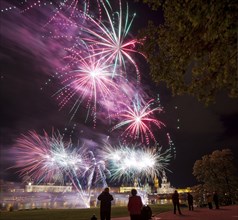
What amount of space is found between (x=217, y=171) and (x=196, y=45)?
31438 millimetres

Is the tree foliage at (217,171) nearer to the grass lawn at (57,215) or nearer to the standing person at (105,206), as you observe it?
the grass lawn at (57,215)

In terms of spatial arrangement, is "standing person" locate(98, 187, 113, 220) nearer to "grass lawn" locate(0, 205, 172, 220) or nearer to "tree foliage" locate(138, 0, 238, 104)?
"tree foliage" locate(138, 0, 238, 104)

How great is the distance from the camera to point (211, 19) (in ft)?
33.8

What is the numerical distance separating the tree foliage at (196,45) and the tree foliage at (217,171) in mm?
29027

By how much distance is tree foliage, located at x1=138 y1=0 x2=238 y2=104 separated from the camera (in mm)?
10117

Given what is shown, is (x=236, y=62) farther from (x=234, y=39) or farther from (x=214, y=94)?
(x=214, y=94)

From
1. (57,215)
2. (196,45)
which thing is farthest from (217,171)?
(196,45)

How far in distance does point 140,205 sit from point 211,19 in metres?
6.73

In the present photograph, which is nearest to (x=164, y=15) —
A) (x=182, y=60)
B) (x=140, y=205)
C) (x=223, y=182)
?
(x=182, y=60)

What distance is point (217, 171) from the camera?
4056 centimetres

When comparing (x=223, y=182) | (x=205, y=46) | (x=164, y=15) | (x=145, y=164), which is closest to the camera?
(x=205, y=46)

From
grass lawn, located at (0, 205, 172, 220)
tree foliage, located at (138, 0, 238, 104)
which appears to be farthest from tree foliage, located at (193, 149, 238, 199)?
tree foliage, located at (138, 0, 238, 104)

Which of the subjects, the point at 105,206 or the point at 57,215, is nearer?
the point at 105,206

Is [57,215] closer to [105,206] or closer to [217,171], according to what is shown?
[105,206]
